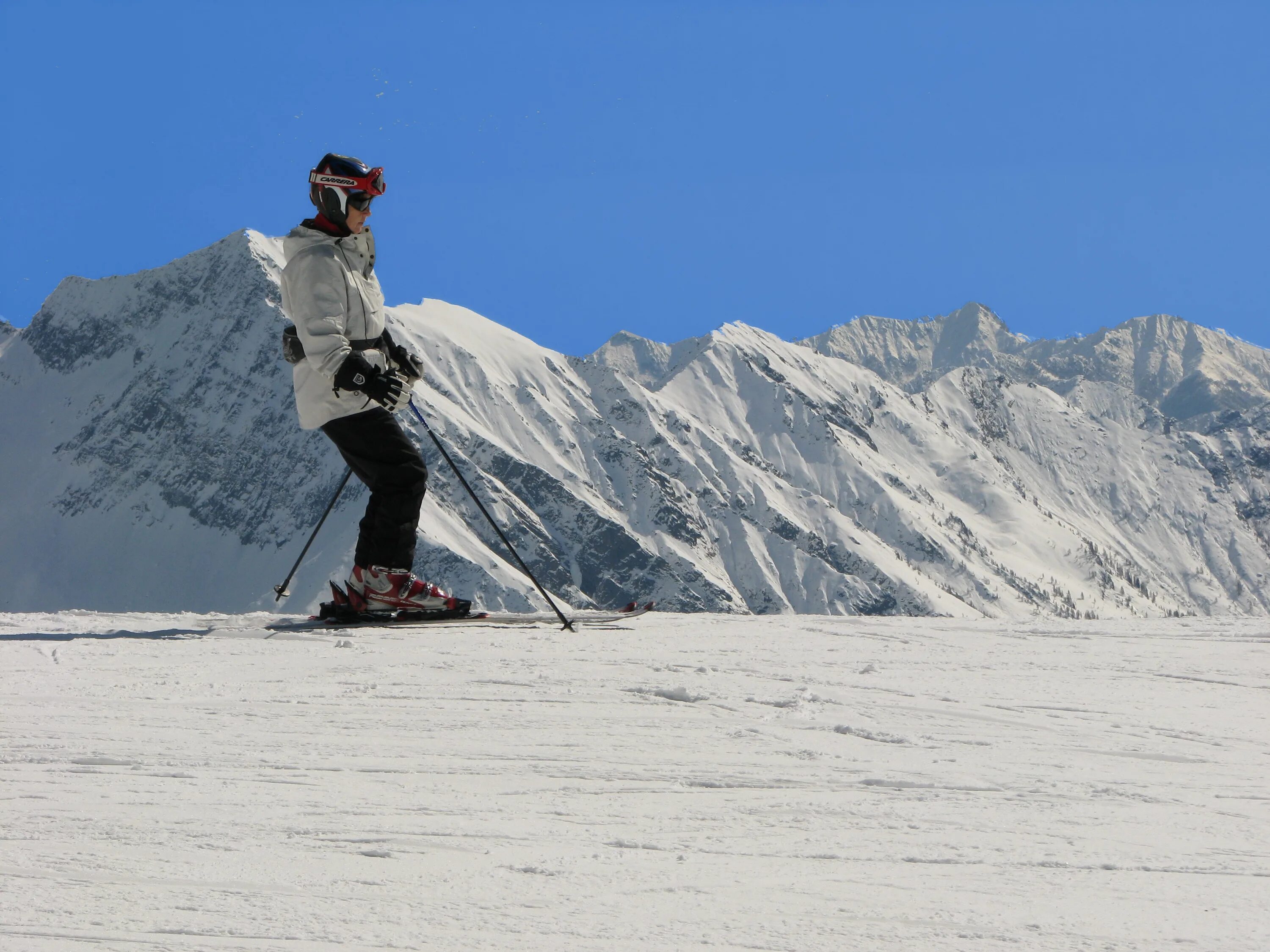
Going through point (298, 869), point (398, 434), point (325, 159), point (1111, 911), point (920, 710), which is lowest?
point (298, 869)

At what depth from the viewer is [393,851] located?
284 cm

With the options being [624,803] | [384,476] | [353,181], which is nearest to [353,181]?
[353,181]

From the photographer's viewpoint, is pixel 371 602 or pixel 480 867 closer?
pixel 480 867

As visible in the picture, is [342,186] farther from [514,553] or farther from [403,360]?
[514,553]

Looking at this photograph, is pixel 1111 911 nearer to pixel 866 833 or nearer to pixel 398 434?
pixel 866 833

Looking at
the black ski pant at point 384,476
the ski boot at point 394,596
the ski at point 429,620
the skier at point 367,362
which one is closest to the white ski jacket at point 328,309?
the skier at point 367,362

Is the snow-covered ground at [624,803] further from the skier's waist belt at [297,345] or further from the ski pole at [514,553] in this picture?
the skier's waist belt at [297,345]

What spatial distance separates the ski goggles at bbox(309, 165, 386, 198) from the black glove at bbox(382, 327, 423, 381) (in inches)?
36.2

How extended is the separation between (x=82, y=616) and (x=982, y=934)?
691 cm

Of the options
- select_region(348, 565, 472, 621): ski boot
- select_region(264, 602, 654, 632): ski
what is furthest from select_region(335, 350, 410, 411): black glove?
select_region(264, 602, 654, 632): ski

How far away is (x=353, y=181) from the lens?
7.66 m

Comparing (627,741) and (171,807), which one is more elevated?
(627,741)

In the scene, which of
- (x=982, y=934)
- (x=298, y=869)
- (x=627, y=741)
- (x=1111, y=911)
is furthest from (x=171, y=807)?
(x=1111, y=911)

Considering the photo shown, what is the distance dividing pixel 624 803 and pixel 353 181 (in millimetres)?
5437
